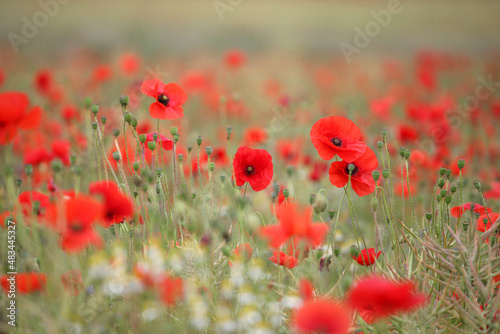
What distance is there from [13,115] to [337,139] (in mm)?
1095

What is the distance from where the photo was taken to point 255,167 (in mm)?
1688

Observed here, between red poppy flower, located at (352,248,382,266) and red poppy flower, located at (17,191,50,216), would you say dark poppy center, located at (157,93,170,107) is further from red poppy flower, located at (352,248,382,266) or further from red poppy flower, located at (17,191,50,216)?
red poppy flower, located at (352,248,382,266)

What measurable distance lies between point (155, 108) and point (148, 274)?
807 millimetres

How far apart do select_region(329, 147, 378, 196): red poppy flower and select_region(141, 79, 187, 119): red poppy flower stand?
652 millimetres

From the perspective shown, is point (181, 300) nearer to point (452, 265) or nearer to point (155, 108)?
point (155, 108)

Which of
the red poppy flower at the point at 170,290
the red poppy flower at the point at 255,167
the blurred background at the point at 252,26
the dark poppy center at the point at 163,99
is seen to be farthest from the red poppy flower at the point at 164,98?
the blurred background at the point at 252,26

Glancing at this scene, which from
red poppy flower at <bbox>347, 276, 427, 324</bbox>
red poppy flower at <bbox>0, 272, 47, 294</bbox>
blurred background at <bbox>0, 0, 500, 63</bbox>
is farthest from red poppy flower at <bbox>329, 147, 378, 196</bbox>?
blurred background at <bbox>0, 0, 500, 63</bbox>

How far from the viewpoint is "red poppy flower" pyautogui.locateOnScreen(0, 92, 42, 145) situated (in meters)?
1.32

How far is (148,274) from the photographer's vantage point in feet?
3.51

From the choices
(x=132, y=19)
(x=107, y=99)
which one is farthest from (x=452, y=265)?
(x=132, y=19)

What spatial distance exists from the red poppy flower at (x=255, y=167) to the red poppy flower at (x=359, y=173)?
0.24 metres

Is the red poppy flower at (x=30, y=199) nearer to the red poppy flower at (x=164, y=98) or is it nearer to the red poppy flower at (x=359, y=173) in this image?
the red poppy flower at (x=164, y=98)

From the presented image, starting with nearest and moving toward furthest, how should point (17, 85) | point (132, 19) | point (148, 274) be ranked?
point (148, 274) < point (17, 85) < point (132, 19)

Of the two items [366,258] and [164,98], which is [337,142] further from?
[164,98]
